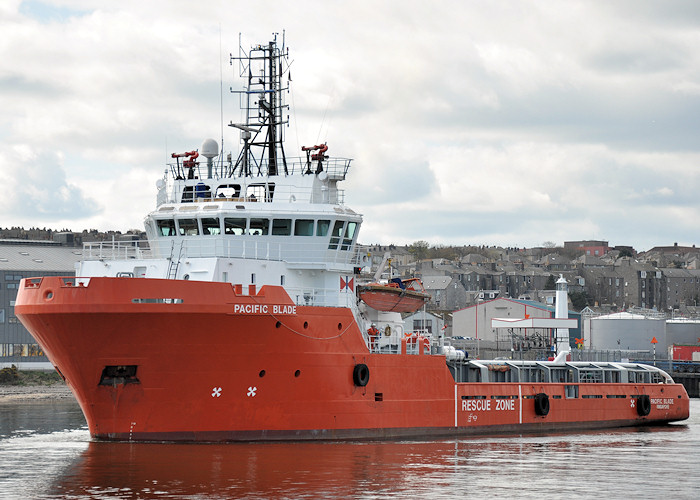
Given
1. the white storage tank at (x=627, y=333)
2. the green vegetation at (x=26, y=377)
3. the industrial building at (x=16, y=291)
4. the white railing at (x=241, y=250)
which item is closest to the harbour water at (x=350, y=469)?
the white railing at (x=241, y=250)

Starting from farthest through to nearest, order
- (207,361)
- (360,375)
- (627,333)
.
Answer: (627,333)
(360,375)
(207,361)

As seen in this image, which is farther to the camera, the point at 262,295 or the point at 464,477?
the point at 262,295

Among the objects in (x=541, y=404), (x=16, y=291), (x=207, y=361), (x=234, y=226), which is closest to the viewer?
(x=207, y=361)

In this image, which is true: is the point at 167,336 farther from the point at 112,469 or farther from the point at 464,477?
the point at 464,477

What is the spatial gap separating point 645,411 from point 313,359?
16.1 m

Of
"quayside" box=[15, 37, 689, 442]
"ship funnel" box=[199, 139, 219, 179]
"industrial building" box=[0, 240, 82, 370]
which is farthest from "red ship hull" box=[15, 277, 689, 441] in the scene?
"industrial building" box=[0, 240, 82, 370]

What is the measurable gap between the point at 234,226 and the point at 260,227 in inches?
27.3

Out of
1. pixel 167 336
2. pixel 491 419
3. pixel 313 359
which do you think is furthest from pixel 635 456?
pixel 167 336

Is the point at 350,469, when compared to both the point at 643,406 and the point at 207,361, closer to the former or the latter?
the point at 207,361

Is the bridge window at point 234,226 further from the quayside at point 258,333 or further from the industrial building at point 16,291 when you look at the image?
the industrial building at point 16,291

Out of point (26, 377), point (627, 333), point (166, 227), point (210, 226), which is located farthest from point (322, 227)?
point (627, 333)

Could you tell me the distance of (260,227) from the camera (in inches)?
1083

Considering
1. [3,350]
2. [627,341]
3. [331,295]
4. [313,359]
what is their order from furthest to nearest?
[627,341] < [3,350] < [331,295] < [313,359]

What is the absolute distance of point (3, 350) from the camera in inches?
2277
